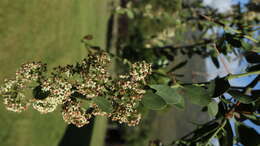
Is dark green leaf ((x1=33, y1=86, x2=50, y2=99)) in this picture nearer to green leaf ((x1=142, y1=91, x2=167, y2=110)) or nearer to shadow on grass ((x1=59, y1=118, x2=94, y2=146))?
green leaf ((x1=142, y1=91, x2=167, y2=110))

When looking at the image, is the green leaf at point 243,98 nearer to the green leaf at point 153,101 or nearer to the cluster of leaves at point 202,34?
the green leaf at point 153,101

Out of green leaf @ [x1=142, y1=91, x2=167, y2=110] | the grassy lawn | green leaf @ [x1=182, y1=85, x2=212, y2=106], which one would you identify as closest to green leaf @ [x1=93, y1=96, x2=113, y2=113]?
green leaf @ [x1=142, y1=91, x2=167, y2=110]

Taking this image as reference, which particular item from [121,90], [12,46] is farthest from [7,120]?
[121,90]

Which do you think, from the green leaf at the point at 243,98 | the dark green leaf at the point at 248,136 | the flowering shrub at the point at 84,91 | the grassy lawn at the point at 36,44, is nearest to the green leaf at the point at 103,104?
the flowering shrub at the point at 84,91

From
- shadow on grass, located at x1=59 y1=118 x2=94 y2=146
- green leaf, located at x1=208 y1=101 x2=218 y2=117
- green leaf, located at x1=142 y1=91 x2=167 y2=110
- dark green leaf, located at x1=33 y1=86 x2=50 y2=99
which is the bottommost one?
shadow on grass, located at x1=59 y1=118 x2=94 y2=146

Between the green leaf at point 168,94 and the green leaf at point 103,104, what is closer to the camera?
the green leaf at point 103,104

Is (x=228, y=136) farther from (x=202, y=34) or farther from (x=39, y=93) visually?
(x=202, y=34)
